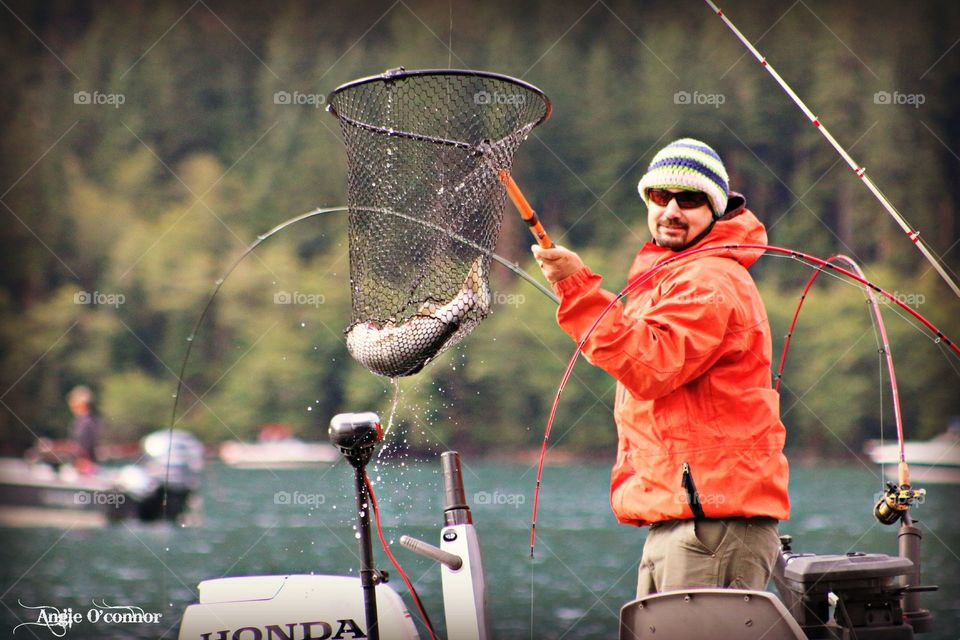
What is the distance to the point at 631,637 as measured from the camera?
230cm

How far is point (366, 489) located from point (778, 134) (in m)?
22.3

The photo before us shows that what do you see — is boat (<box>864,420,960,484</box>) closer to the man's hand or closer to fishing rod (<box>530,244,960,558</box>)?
fishing rod (<box>530,244,960,558</box>)

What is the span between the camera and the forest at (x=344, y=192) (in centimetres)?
2011

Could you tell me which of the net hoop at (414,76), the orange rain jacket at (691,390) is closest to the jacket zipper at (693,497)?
the orange rain jacket at (691,390)

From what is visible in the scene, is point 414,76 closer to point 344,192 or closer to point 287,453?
point 287,453

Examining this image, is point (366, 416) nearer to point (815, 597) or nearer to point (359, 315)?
point (359, 315)

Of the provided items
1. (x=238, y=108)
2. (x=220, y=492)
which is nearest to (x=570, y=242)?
(x=220, y=492)

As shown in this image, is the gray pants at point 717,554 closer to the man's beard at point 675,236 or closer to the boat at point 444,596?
the boat at point 444,596

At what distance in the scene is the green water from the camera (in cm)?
1045

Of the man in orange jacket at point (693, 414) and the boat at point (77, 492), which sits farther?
the boat at point (77, 492)

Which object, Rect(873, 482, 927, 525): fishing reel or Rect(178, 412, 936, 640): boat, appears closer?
Rect(178, 412, 936, 640): boat

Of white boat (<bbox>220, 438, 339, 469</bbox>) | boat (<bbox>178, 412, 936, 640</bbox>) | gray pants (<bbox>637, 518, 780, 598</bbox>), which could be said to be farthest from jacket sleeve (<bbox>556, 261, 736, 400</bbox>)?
white boat (<bbox>220, 438, 339, 469</bbox>)

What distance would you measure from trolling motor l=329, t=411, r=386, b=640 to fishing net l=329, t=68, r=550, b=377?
270 millimetres
